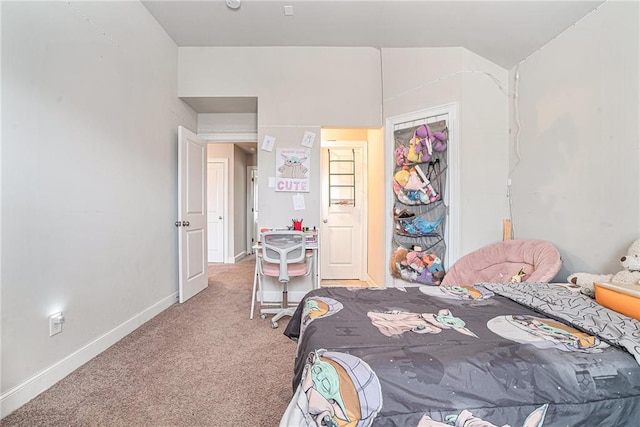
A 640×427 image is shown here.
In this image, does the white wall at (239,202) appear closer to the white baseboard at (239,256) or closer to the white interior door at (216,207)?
the white baseboard at (239,256)

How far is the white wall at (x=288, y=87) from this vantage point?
3.23m

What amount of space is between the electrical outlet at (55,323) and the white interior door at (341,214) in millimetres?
2906

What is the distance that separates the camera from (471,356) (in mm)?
880

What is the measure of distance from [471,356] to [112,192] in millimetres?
2572

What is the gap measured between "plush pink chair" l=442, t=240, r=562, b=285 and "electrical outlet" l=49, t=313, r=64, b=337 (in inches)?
111

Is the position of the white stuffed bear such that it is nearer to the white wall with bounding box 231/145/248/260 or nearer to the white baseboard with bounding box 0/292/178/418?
the white baseboard with bounding box 0/292/178/418

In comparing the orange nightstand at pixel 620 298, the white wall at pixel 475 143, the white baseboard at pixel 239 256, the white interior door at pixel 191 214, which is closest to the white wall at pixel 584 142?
the white wall at pixel 475 143

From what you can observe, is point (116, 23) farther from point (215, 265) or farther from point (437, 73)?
point (215, 265)

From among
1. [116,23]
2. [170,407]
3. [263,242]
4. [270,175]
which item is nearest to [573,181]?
[263,242]

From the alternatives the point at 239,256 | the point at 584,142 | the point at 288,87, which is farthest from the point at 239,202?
the point at 584,142

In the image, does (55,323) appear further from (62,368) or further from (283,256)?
(283,256)

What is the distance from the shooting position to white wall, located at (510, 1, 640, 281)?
1711 mm

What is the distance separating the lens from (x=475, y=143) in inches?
104

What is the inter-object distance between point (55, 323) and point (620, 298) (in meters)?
2.97
